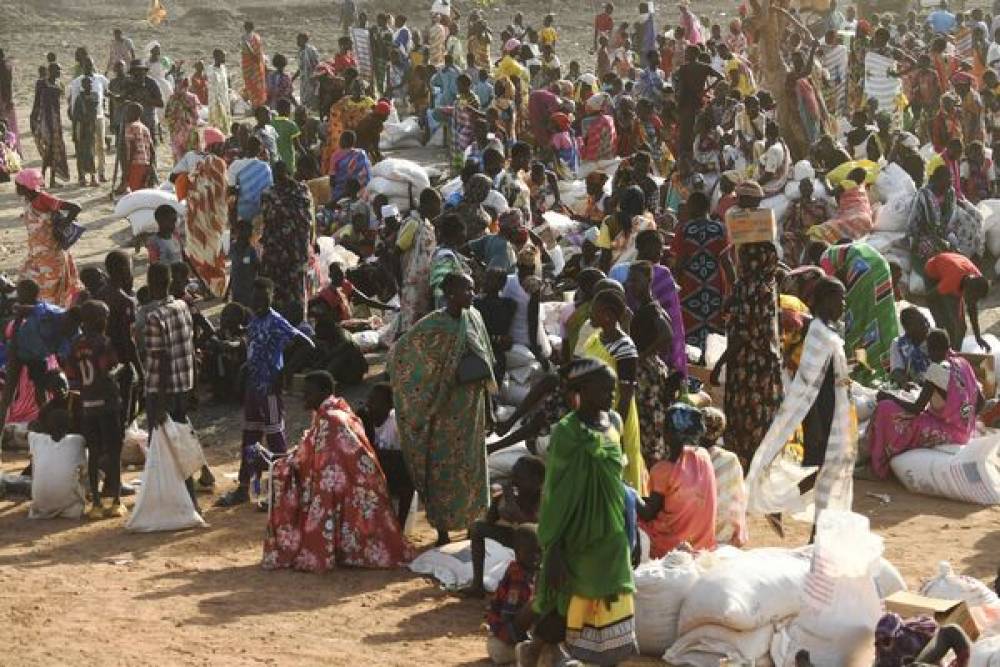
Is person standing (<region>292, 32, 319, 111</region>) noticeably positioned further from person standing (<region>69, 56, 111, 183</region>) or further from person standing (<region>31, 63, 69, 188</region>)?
person standing (<region>31, 63, 69, 188</region>)

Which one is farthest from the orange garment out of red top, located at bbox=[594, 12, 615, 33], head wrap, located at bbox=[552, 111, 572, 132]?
red top, located at bbox=[594, 12, 615, 33]

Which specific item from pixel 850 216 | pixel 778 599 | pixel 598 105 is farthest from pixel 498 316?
pixel 598 105

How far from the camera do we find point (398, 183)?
15688 millimetres

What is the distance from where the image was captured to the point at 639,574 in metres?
7.22

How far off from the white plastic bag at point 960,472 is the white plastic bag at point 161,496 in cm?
382

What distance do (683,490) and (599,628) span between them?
1693 millimetres

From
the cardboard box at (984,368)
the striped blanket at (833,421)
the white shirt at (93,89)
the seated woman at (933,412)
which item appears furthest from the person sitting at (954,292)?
the white shirt at (93,89)

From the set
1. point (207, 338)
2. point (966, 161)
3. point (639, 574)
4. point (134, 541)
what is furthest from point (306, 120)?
point (639, 574)

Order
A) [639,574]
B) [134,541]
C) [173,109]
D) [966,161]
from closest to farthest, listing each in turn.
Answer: [639,574], [134,541], [966,161], [173,109]

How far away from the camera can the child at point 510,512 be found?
740 cm

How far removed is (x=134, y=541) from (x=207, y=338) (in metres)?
2.48

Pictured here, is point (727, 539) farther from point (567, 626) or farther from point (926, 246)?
point (926, 246)

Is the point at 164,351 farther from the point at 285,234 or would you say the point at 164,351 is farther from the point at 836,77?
the point at 836,77

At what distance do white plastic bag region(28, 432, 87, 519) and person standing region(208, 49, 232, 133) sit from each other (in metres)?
11.7
